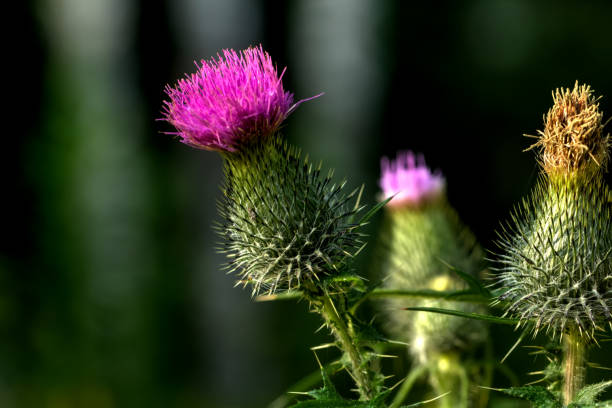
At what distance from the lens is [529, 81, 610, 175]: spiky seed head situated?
2.05 meters

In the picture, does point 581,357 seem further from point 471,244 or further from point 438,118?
point 438,118

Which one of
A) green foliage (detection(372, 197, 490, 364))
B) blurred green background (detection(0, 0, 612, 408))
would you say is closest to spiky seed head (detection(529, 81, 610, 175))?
green foliage (detection(372, 197, 490, 364))

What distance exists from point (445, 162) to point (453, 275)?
12470mm

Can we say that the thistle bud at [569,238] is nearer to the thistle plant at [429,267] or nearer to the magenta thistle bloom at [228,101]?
the thistle plant at [429,267]

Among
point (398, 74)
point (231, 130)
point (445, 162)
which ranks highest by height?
point (398, 74)

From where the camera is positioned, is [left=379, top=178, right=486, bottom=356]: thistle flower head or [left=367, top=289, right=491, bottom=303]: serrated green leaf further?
[left=379, top=178, right=486, bottom=356]: thistle flower head

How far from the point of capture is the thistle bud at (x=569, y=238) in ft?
6.38

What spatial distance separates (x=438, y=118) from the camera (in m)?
15.7

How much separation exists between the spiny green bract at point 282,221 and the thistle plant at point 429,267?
48cm

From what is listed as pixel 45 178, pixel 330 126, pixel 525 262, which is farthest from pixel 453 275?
pixel 330 126

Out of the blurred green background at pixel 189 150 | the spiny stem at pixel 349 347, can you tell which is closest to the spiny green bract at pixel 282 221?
the spiny stem at pixel 349 347

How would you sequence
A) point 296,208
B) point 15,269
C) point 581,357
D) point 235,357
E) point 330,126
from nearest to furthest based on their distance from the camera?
1. point 581,357
2. point 296,208
3. point 15,269
4. point 235,357
5. point 330,126

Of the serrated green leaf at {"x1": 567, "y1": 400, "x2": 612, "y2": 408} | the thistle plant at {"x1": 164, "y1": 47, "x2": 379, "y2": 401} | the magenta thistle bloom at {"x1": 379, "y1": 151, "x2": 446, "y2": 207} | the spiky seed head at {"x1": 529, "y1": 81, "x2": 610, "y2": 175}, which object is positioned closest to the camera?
the serrated green leaf at {"x1": 567, "y1": 400, "x2": 612, "y2": 408}

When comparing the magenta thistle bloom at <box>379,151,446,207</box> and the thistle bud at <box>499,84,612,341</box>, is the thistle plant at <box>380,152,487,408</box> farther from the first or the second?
the thistle bud at <box>499,84,612,341</box>
